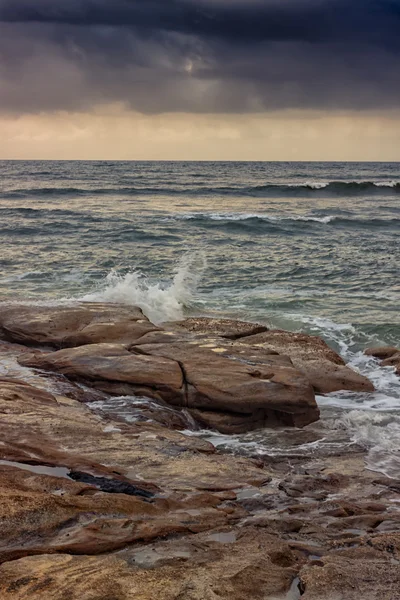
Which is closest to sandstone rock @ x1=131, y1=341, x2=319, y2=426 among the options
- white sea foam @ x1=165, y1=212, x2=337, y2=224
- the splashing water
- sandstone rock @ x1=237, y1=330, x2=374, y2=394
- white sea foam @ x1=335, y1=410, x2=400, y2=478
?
white sea foam @ x1=335, y1=410, x2=400, y2=478

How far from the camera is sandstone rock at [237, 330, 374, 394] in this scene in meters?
10.0

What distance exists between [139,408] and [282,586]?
442 centimetres

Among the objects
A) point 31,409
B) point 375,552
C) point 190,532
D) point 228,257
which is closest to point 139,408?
point 31,409

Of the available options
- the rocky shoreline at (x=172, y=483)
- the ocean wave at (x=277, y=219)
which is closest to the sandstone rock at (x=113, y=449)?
the rocky shoreline at (x=172, y=483)

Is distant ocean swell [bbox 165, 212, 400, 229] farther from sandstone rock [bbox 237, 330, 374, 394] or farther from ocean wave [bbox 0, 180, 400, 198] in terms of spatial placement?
sandstone rock [bbox 237, 330, 374, 394]

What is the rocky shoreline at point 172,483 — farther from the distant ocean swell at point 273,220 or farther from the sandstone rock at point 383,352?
the distant ocean swell at point 273,220

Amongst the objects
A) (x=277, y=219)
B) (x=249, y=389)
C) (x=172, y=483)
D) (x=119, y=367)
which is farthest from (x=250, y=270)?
(x=172, y=483)

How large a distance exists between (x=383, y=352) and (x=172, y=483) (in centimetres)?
755

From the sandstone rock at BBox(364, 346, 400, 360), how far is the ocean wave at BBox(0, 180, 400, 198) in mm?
38494

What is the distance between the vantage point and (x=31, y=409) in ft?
22.9

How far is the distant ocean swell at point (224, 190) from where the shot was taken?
4906cm

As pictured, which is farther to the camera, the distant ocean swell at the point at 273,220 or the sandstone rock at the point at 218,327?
the distant ocean swell at the point at 273,220

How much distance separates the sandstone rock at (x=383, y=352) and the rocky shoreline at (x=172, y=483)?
65.3 inches

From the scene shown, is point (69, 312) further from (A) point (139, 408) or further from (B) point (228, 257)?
(B) point (228, 257)
